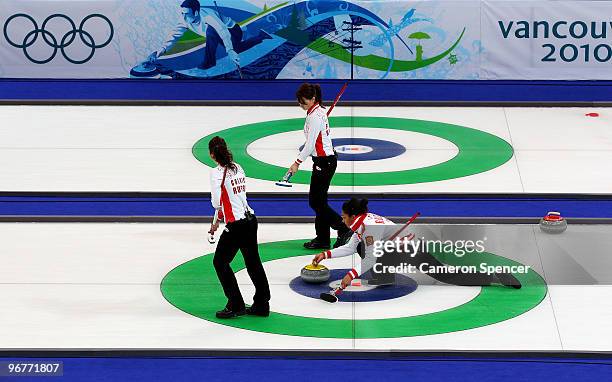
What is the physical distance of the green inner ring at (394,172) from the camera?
739 inches

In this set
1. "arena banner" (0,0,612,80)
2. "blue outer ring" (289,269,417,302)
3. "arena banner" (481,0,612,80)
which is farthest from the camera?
"arena banner" (0,0,612,80)

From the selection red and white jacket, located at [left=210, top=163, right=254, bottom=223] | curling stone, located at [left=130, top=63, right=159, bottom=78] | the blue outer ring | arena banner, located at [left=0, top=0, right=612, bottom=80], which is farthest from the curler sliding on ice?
curling stone, located at [left=130, top=63, right=159, bottom=78]

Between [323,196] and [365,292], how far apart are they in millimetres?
1758

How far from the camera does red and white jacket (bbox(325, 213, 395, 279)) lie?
13227 mm

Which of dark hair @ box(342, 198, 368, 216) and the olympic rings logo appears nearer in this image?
dark hair @ box(342, 198, 368, 216)

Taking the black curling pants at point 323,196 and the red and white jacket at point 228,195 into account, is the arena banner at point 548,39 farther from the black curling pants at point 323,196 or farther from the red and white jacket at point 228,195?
the red and white jacket at point 228,195

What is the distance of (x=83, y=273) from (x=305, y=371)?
3.83m

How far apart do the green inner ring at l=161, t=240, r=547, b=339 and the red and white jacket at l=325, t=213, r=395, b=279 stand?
0.72 metres

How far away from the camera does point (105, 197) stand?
17859mm

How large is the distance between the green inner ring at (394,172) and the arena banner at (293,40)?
A: 275 cm

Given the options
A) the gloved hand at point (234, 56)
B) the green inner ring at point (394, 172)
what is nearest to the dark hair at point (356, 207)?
the green inner ring at point (394, 172)

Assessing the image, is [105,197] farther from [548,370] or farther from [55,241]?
[548,370]

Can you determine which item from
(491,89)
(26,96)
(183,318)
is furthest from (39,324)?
(491,89)

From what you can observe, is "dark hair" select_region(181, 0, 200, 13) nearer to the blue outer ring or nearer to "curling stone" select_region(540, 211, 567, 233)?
"curling stone" select_region(540, 211, 567, 233)
